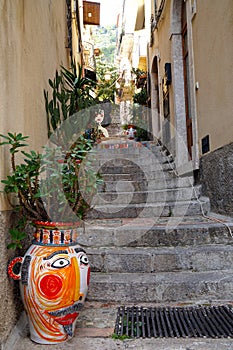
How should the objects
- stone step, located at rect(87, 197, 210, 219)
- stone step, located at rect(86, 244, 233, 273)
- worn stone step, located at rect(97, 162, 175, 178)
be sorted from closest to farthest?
1. stone step, located at rect(86, 244, 233, 273)
2. stone step, located at rect(87, 197, 210, 219)
3. worn stone step, located at rect(97, 162, 175, 178)

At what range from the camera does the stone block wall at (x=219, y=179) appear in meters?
3.72

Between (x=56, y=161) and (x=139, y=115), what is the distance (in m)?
8.86

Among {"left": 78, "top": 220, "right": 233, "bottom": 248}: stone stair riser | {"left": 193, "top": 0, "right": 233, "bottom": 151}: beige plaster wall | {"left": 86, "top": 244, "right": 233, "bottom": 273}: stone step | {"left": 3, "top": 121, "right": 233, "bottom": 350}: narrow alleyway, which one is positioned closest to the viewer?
{"left": 3, "top": 121, "right": 233, "bottom": 350}: narrow alleyway

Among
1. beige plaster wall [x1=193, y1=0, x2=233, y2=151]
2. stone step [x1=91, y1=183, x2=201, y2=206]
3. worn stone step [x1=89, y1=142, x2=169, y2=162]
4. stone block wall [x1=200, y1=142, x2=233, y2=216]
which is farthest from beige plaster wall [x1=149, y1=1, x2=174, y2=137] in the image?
stone step [x1=91, y1=183, x2=201, y2=206]

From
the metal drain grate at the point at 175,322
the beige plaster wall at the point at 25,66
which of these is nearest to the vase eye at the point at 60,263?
the beige plaster wall at the point at 25,66

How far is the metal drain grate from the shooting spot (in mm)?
2000

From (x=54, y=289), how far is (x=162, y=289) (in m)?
1.03

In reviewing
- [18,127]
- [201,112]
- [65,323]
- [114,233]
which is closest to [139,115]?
[201,112]

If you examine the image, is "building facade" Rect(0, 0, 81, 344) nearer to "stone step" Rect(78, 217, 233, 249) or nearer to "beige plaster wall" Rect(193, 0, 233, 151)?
"stone step" Rect(78, 217, 233, 249)

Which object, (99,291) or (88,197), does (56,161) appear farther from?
(99,291)

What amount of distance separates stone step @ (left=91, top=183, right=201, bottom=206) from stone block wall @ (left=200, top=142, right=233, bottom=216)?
22 centimetres

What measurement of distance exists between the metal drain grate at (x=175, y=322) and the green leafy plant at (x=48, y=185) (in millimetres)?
788

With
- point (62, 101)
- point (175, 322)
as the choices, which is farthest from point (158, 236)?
point (62, 101)

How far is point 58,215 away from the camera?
6.53ft
